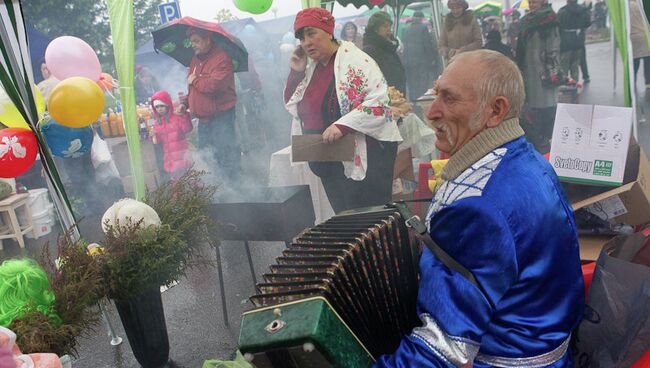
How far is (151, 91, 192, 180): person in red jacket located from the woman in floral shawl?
76.7 inches

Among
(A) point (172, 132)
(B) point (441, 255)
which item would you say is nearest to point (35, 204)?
(A) point (172, 132)

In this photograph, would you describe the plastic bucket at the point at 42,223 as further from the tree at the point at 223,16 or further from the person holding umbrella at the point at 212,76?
the tree at the point at 223,16

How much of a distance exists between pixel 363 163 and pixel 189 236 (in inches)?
60.2

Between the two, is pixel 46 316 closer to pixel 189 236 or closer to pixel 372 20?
pixel 189 236

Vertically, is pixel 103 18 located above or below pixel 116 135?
above

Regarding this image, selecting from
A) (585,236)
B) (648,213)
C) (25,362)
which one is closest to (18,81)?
(25,362)

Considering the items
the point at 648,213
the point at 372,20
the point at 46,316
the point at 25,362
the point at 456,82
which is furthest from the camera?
the point at 372,20

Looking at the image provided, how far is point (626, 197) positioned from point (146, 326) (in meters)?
2.97

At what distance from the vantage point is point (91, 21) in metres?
5.23

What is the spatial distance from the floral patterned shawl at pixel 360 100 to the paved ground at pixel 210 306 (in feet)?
5.28

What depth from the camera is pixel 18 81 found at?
337 cm

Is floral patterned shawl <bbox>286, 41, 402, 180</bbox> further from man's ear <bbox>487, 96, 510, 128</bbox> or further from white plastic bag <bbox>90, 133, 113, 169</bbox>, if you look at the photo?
white plastic bag <bbox>90, 133, 113, 169</bbox>

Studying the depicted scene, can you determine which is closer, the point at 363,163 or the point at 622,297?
the point at 622,297

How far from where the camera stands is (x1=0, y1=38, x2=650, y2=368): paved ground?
4.00 meters
